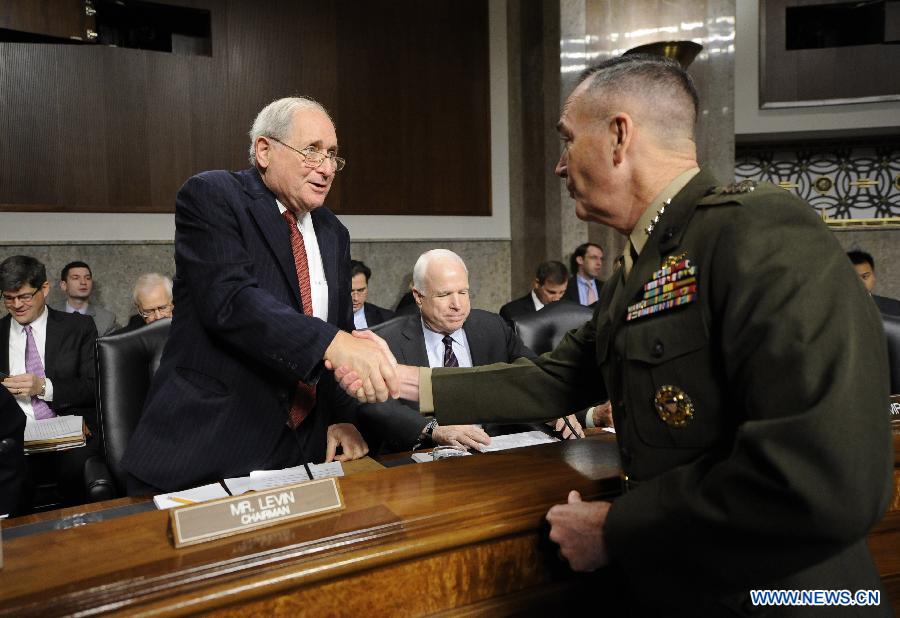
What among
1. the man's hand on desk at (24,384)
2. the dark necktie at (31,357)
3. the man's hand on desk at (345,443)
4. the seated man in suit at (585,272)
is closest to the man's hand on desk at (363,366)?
the man's hand on desk at (345,443)

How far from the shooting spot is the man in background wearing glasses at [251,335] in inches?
66.7

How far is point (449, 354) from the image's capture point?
306 cm

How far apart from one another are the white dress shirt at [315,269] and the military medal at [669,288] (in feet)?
3.36

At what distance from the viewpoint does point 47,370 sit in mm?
4289

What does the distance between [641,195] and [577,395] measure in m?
0.52

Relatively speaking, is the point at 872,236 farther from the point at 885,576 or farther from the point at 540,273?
the point at 885,576

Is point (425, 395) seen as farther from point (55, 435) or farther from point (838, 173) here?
point (838, 173)

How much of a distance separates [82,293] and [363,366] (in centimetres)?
478

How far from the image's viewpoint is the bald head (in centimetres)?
121

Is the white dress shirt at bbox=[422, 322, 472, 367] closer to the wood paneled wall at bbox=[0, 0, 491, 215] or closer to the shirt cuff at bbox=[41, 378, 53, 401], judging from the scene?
the shirt cuff at bbox=[41, 378, 53, 401]

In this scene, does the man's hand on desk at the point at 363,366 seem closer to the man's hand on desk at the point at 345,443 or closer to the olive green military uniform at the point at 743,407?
the man's hand on desk at the point at 345,443

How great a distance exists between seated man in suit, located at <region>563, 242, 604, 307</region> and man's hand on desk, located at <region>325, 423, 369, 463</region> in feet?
16.3

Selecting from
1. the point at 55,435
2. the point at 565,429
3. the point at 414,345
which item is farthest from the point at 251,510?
the point at 55,435

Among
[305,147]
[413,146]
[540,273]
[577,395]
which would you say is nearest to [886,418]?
[577,395]
